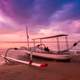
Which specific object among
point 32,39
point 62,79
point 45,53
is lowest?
point 62,79

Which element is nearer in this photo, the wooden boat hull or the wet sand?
the wet sand

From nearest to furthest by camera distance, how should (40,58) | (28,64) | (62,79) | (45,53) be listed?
1. (62,79)
2. (28,64)
3. (45,53)
4. (40,58)

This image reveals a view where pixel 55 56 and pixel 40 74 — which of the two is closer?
pixel 40 74

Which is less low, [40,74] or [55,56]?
[55,56]

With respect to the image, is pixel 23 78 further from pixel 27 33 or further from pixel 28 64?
pixel 27 33

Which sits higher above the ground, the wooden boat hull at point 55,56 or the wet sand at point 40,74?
the wooden boat hull at point 55,56

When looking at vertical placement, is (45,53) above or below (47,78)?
above

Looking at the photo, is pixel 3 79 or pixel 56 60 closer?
pixel 3 79

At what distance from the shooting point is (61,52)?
2798cm

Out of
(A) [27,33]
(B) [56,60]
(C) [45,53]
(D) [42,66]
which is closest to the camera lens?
(D) [42,66]

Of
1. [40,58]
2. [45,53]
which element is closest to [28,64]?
[45,53]

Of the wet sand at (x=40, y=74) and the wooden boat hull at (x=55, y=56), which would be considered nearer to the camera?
the wet sand at (x=40, y=74)

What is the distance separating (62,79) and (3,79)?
4.22 m

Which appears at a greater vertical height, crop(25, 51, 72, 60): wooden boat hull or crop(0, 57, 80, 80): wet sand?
crop(25, 51, 72, 60): wooden boat hull
